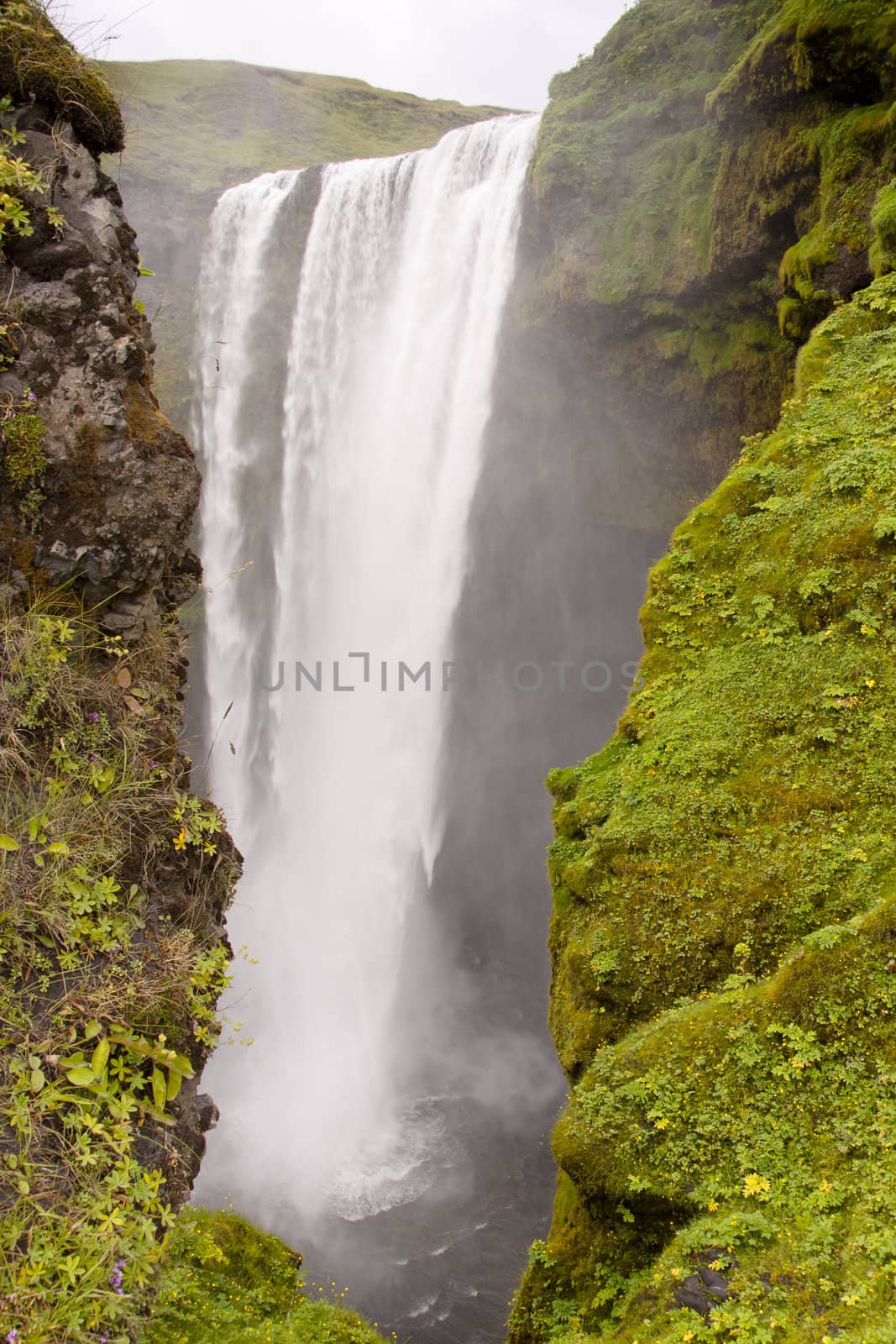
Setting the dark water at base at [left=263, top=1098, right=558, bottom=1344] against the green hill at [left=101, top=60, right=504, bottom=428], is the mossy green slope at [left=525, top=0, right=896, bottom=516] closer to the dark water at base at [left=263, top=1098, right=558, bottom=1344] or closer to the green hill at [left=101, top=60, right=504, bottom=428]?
the green hill at [left=101, top=60, right=504, bottom=428]

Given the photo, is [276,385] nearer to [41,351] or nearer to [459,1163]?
[41,351]

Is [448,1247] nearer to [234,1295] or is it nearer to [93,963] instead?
[234,1295]

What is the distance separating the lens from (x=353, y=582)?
55.8 ft

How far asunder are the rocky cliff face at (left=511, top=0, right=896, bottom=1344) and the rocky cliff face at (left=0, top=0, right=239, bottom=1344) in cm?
242

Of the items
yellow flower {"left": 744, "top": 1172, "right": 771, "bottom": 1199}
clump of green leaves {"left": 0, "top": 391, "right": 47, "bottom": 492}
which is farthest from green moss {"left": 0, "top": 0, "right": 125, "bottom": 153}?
yellow flower {"left": 744, "top": 1172, "right": 771, "bottom": 1199}

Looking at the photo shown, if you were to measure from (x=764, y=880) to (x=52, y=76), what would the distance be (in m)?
7.01

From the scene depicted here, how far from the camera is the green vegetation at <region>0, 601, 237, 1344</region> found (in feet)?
12.0

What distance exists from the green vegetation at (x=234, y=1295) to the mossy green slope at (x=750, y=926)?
72.5 inches

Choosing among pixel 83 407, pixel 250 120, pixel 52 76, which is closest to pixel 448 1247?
pixel 83 407

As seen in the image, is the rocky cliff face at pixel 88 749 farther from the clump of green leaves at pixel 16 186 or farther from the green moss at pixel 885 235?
the green moss at pixel 885 235

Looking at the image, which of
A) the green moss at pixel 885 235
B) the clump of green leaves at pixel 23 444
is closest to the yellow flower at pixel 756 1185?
the clump of green leaves at pixel 23 444

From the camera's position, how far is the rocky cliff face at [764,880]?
383cm

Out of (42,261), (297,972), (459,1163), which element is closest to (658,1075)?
(42,261)

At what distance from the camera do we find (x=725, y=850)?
17.1ft
